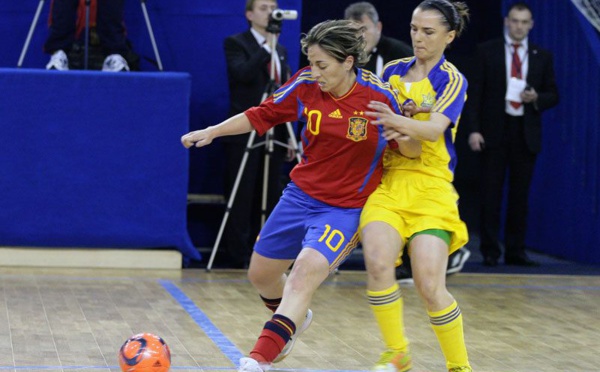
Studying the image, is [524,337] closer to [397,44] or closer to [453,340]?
[453,340]

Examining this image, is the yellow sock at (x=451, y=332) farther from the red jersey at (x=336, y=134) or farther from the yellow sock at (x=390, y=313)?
the red jersey at (x=336, y=134)

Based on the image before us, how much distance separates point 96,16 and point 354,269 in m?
3.05

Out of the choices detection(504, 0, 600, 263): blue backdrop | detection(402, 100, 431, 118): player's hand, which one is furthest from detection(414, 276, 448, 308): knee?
detection(504, 0, 600, 263): blue backdrop

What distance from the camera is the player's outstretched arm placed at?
5113 millimetres

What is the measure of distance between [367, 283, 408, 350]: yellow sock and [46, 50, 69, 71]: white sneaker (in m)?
4.98

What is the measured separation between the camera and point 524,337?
22.1ft

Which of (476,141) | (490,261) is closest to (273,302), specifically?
(476,141)

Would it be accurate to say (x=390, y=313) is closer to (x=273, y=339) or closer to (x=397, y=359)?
(x=397, y=359)

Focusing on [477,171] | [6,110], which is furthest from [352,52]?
[477,171]

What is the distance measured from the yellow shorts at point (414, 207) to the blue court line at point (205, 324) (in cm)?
120

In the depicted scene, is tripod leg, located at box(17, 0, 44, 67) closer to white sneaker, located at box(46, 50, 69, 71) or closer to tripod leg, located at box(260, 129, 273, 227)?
white sneaker, located at box(46, 50, 69, 71)

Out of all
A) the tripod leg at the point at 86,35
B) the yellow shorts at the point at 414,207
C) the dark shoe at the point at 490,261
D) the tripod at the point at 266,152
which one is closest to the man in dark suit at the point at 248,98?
the tripod at the point at 266,152

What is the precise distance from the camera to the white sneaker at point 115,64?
9.28 meters

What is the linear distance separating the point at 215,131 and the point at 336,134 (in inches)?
21.9
